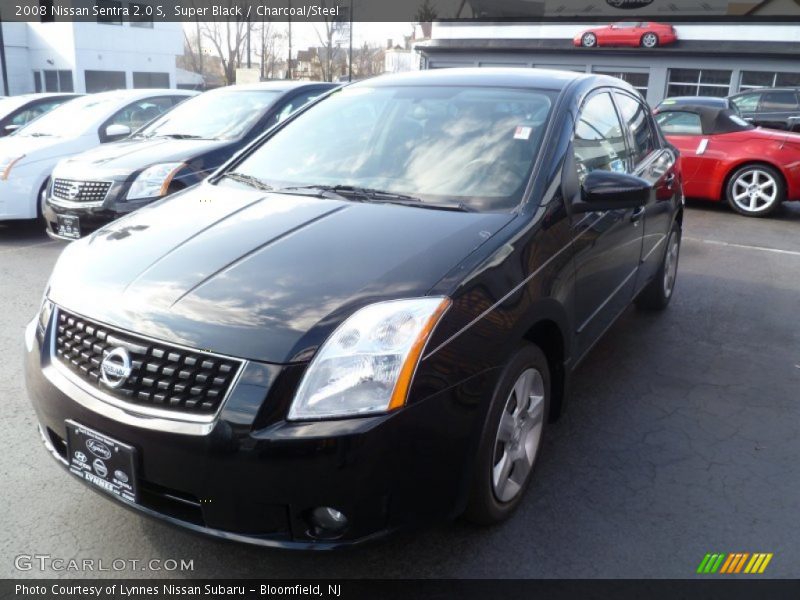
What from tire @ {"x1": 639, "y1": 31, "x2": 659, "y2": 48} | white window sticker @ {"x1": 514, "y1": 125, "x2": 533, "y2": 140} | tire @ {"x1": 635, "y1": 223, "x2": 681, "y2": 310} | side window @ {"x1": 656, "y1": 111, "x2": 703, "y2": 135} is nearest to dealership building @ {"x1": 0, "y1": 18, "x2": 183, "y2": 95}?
tire @ {"x1": 639, "y1": 31, "x2": 659, "y2": 48}

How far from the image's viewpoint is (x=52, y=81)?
3394cm

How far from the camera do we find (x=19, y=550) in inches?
99.0

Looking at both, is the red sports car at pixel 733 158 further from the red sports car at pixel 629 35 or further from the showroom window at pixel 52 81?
the showroom window at pixel 52 81

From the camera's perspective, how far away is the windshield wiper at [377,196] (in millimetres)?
→ 2887

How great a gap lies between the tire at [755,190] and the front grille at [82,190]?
762cm

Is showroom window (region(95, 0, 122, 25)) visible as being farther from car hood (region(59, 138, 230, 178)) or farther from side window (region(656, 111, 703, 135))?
side window (region(656, 111, 703, 135))

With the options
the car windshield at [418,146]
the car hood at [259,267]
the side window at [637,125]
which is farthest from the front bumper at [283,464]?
the side window at [637,125]

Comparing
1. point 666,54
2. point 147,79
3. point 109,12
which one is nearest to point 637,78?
point 666,54

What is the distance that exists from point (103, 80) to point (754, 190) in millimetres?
33108

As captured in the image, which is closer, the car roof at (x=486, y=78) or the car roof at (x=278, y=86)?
the car roof at (x=486, y=78)

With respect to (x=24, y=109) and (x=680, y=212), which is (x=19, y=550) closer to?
(x=680, y=212)

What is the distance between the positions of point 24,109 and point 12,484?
955 cm

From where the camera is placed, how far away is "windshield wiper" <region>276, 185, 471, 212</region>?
2.89 meters

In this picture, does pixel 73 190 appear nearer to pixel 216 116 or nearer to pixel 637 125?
pixel 216 116
